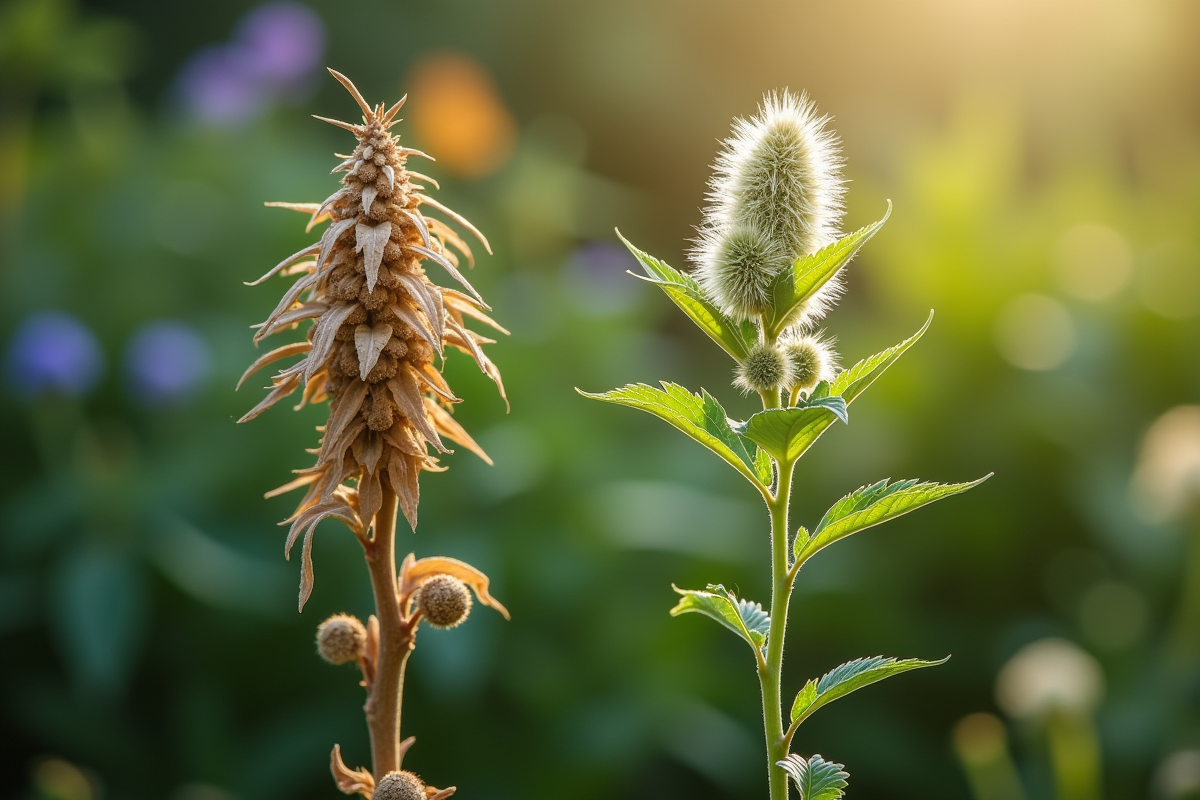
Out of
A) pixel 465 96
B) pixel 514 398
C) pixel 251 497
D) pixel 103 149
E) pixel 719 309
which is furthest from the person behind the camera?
pixel 103 149

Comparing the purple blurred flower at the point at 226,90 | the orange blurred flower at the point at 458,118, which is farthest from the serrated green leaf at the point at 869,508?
the purple blurred flower at the point at 226,90

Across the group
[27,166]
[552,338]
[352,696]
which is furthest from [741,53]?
[352,696]

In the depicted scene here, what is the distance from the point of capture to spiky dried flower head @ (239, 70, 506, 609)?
1.39 feet

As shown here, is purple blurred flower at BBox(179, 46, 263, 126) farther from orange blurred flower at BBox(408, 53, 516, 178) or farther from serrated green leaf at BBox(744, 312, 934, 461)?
serrated green leaf at BBox(744, 312, 934, 461)

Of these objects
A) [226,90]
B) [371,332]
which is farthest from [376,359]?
[226,90]

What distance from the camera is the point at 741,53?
166 inches

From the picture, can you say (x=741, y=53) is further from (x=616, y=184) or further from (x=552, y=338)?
(x=552, y=338)

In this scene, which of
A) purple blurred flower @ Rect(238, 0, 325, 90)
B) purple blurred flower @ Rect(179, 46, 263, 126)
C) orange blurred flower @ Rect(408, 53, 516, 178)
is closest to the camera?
orange blurred flower @ Rect(408, 53, 516, 178)

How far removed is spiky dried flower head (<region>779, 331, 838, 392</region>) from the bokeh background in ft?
4.20

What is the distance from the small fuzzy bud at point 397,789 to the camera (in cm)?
40

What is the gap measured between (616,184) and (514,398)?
1609 millimetres

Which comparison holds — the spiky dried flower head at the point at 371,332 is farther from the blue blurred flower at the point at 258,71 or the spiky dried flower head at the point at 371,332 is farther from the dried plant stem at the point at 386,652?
the blue blurred flower at the point at 258,71

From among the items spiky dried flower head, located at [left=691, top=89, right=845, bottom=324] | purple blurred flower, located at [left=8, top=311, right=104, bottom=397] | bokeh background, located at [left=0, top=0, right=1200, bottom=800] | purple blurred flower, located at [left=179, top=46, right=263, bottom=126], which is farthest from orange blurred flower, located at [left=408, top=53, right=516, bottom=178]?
spiky dried flower head, located at [left=691, top=89, right=845, bottom=324]

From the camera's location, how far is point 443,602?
44cm
